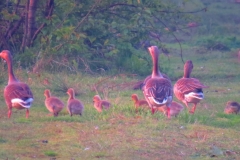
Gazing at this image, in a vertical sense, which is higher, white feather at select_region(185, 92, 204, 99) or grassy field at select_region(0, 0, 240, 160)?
white feather at select_region(185, 92, 204, 99)

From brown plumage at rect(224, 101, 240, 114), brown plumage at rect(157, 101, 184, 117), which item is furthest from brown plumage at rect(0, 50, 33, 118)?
brown plumage at rect(224, 101, 240, 114)

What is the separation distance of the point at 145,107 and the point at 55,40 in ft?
20.4

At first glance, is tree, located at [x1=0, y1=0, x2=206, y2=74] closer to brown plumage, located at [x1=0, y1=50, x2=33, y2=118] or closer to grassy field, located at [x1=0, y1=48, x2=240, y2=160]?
grassy field, located at [x1=0, y1=48, x2=240, y2=160]

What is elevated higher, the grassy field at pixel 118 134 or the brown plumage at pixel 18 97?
the brown plumage at pixel 18 97

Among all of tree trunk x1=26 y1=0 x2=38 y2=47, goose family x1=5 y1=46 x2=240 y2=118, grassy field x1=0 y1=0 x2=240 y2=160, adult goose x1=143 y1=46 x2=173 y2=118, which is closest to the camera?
grassy field x1=0 y1=0 x2=240 y2=160

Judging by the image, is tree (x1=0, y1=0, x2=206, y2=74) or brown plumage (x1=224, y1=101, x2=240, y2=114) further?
tree (x1=0, y1=0, x2=206, y2=74)

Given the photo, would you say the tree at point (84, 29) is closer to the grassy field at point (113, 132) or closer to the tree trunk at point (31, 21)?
the tree trunk at point (31, 21)

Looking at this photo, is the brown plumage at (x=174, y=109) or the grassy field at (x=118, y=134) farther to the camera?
the brown plumage at (x=174, y=109)

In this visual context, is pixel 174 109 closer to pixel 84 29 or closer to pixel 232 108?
pixel 232 108

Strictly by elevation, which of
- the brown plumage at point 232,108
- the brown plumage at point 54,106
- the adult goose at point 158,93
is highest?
the adult goose at point 158,93

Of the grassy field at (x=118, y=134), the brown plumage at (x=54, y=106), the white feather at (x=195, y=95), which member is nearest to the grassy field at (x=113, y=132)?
the grassy field at (x=118, y=134)

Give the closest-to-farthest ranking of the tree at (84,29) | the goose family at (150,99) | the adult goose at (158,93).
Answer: the adult goose at (158,93) → the goose family at (150,99) → the tree at (84,29)

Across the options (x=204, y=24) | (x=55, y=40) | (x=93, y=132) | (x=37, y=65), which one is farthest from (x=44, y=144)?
(x=204, y=24)

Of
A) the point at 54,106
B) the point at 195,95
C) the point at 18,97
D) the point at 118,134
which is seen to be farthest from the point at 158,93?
the point at 18,97
